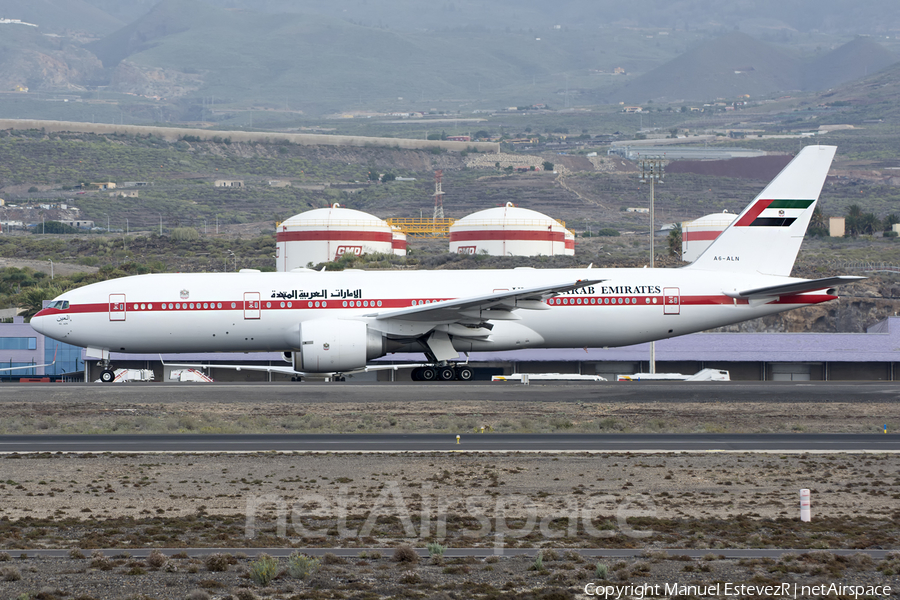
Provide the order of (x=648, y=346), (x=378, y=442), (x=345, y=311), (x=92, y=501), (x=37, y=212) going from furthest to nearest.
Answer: (x=37, y=212) < (x=648, y=346) < (x=345, y=311) < (x=378, y=442) < (x=92, y=501)

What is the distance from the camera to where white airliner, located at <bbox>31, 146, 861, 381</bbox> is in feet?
120

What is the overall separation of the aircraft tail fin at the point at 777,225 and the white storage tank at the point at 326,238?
5751 cm

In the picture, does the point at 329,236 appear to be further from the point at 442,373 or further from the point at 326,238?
the point at 442,373

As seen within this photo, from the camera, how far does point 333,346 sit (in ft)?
115

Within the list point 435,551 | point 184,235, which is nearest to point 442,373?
point 435,551

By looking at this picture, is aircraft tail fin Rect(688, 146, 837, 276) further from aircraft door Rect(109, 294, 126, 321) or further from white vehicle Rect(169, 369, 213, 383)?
white vehicle Rect(169, 369, 213, 383)

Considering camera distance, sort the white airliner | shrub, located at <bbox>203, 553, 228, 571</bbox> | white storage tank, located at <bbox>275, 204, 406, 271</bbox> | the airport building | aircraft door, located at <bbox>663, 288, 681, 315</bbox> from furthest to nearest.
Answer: white storage tank, located at <bbox>275, 204, 406, 271</bbox> < the airport building < aircraft door, located at <bbox>663, 288, 681, 315</bbox> < the white airliner < shrub, located at <bbox>203, 553, 228, 571</bbox>

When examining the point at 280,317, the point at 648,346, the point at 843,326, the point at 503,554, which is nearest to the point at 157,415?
the point at 280,317

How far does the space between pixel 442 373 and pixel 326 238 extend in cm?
5843

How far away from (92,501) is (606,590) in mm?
9614

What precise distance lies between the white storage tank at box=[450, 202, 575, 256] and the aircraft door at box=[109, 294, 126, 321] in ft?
206

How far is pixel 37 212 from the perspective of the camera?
180 m

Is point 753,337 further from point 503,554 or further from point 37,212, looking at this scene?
point 37,212

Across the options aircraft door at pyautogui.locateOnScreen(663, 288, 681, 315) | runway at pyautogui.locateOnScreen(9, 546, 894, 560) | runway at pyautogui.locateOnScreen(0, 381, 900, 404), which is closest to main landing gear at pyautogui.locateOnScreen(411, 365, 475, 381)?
runway at pyautogui.locateOnScreen(0, 381, 900, 404)
